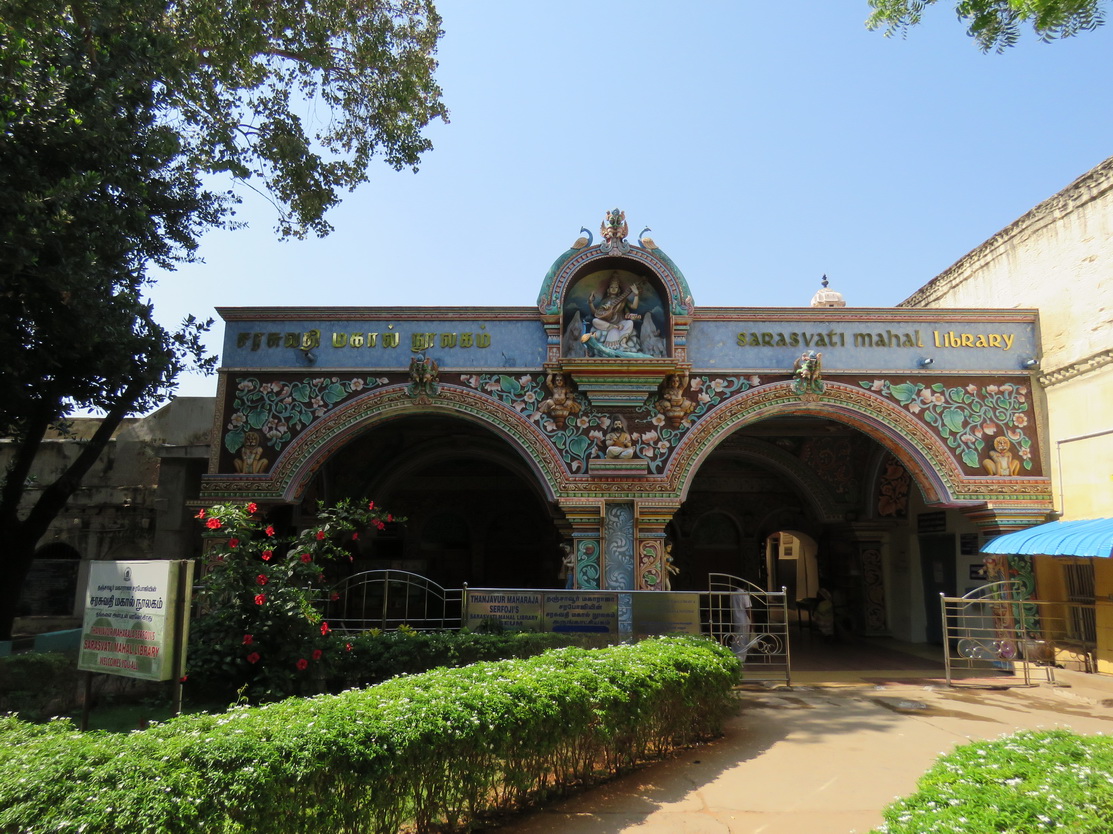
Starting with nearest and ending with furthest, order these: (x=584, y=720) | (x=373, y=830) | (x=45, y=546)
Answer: (x=373, y=830) → (x=584, y=720) → (x=45, y=546)

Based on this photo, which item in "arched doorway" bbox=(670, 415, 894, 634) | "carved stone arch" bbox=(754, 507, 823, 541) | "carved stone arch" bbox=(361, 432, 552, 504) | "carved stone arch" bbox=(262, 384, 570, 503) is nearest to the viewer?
"carved stone arch" bbox=(262, 384, 570, 503)

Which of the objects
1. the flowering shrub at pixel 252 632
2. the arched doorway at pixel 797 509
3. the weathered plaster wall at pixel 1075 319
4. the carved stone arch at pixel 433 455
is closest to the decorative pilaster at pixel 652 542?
the arched doorway at pixel 797 509

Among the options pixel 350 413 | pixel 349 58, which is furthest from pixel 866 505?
pixel 349 58

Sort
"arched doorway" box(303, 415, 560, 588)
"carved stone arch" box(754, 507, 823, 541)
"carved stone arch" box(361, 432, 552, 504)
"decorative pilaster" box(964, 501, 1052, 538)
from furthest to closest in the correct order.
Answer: "carved stone arch" box(754, 507, 823, 541)
"arched doorway" box(303, 415, 560, 588)
"carved stone arch" box(361, 432, 552, 504)
"decorative pilaster" box(964, 501, 1052, 538)

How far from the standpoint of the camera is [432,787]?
11.2ft

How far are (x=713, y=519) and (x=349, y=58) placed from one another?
10.0 metres

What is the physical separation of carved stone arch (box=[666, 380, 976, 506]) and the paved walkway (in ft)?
8.60

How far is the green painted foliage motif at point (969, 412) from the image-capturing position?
9.52 m

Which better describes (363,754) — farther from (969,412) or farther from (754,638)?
(969,412)

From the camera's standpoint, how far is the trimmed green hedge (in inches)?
99.5

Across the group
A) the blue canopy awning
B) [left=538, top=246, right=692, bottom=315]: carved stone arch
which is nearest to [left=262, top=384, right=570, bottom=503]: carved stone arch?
[left=538, top=246, right=692, bottom=315]: carved stone arch

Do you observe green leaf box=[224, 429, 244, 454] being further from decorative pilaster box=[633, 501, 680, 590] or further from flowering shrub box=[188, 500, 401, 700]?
decorative pilaster box=[633, 501, 680, 590]

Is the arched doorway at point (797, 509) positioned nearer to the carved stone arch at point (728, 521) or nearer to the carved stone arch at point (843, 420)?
the carved stone arch at point (728, 521)

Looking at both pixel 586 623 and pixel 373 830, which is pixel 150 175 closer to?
pixel 586 623
